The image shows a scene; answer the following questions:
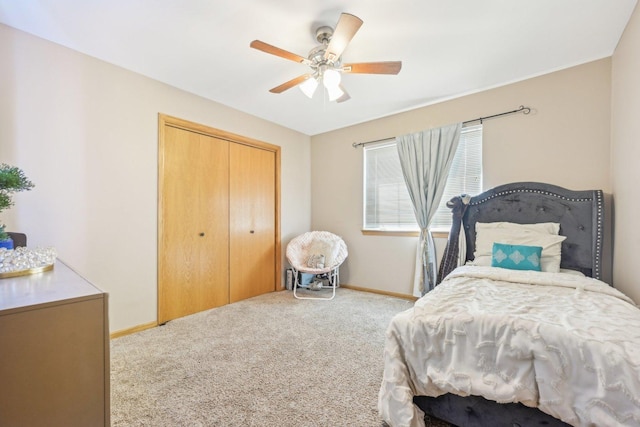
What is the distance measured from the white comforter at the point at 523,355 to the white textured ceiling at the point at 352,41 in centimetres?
188

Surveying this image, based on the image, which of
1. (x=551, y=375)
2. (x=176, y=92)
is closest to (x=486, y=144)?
(x=551, y=375)

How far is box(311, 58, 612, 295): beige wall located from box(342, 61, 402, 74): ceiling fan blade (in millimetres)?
1541

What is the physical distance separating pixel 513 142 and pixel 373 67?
179 cm

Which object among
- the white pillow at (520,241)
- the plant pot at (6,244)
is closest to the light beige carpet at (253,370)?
the plant pot at (6,244)

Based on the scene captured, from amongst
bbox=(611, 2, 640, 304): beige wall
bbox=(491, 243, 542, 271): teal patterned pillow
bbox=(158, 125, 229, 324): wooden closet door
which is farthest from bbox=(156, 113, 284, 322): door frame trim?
bbox=(611, 2, 640, 304): beige wall

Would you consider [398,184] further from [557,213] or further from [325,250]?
[557,213]

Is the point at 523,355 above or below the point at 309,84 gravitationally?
below

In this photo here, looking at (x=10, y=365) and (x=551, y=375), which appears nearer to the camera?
(x=10, y=365)

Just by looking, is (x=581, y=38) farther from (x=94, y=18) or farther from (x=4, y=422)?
(x=4, y=422)

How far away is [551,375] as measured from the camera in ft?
3.36

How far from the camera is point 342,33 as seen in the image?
1.70m

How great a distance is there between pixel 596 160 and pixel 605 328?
6.85ft

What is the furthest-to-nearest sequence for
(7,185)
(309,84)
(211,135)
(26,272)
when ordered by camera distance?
(211,135)
(309,84)
(7,185)
(26,272)

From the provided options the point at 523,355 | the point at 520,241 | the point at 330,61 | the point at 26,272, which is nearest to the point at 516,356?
the point at 523,355
